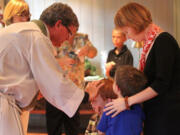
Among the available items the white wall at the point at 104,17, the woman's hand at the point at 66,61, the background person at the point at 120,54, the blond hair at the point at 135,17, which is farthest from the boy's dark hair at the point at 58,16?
the white wall at the point at 104,17

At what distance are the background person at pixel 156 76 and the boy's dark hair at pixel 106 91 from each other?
0.21m

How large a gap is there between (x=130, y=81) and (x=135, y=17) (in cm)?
37

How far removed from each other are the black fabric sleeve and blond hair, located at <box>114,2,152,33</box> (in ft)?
0.48

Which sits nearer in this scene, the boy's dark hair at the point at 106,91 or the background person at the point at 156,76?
the background person at the point at 156,76

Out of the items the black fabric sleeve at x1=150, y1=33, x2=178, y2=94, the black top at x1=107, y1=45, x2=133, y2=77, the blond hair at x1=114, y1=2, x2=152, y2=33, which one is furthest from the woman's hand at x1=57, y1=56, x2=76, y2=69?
the black fabric sleeve at x1=150, y1=33, x2=178, y2=94

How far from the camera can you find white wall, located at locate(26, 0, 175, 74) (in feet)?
16.9

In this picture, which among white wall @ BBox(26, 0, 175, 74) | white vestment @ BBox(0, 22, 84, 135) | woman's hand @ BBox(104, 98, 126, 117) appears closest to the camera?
white vestment @ BBox(0, 22, 84, 135)

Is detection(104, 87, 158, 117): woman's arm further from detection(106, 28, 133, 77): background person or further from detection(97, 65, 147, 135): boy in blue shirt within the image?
detection(106, 28, 133, 77): background person

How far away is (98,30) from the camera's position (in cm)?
528

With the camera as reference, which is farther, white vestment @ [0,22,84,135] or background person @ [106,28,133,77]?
background person @ [106,28,133,77]

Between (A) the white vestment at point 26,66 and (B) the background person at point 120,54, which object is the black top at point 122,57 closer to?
(B) the background person at point 120,54

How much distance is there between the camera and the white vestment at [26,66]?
3.72 feet

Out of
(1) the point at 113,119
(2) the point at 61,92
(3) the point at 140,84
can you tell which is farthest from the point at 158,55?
(2) the point at 61,92

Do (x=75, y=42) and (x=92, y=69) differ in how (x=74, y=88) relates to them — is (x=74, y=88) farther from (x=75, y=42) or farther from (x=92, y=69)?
(x=92, y=69)
